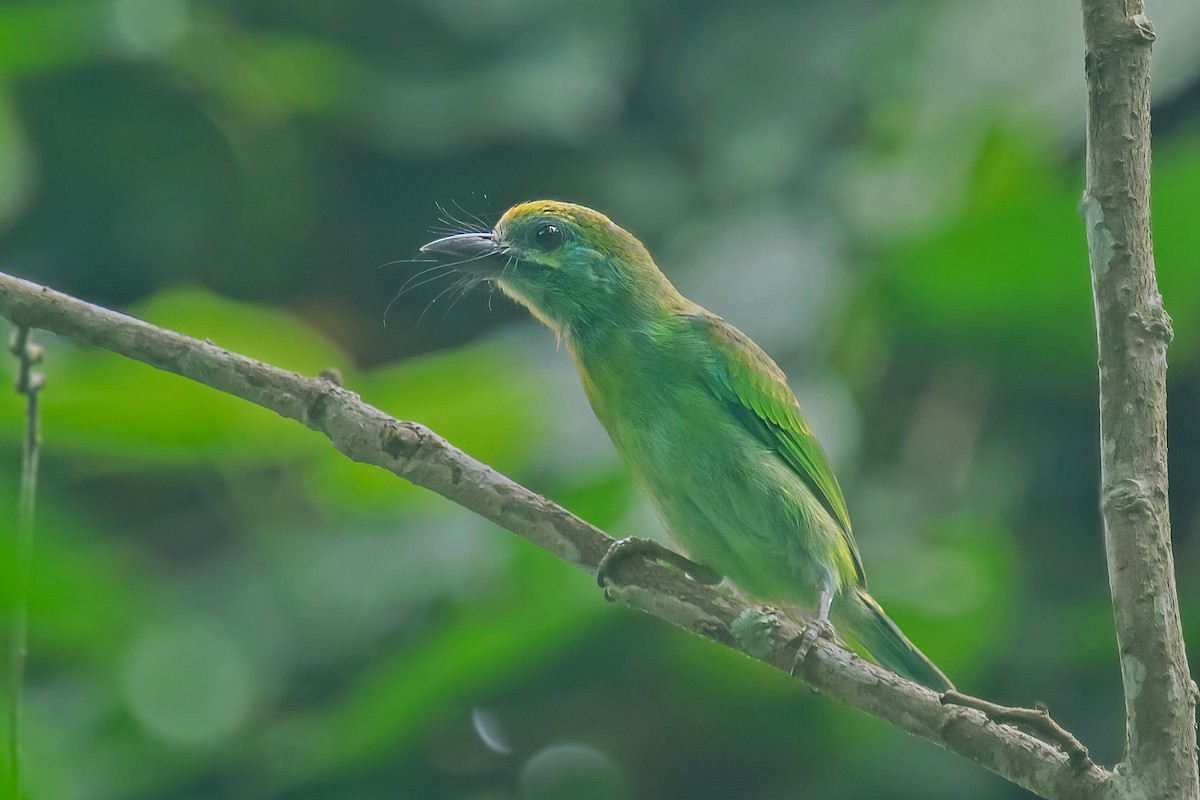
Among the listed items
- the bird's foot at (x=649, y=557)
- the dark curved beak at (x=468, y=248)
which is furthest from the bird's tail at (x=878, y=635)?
the dark curved beak at (x=468, y=248)

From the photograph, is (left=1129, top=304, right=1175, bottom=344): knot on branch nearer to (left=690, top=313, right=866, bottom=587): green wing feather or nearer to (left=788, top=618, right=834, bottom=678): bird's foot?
(left=788, top=618, right=834, bottom=678): bird's foot

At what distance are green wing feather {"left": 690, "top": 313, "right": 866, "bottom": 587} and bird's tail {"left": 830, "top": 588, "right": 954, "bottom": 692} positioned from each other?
89mm

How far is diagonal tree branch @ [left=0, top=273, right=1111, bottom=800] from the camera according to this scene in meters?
2.25

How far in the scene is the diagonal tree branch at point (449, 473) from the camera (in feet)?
7.38

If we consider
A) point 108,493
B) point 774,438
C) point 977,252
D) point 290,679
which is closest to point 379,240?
point 108,493

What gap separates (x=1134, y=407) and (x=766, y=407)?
1.37 meters

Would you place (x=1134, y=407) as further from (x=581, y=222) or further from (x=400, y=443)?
(x=581, y=222)

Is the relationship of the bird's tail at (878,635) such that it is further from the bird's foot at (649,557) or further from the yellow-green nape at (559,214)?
the yellow-green nape at (559,214)

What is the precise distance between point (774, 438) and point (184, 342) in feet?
4.68

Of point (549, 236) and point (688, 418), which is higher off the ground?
point (549, 236)

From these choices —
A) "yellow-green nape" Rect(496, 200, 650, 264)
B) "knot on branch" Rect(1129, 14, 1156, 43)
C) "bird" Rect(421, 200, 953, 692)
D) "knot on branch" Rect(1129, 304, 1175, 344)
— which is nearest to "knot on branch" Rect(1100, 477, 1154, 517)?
"knot on branch" Rect(1129, 304, 1175, 344)

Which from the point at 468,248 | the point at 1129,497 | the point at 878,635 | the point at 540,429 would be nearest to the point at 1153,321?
the point at 1129,497

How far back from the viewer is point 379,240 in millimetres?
5562

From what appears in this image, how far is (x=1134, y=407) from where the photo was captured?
182 centimetres
